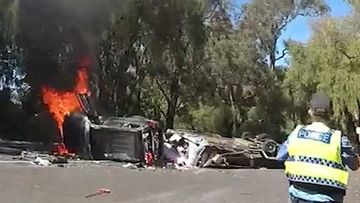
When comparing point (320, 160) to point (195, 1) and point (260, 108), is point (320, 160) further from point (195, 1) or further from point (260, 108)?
point (260, 108)

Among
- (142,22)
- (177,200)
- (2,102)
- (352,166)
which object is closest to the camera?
(352,166)

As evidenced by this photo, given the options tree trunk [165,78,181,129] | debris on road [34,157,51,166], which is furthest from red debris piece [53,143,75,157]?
tree trunk [165,78,181,129]

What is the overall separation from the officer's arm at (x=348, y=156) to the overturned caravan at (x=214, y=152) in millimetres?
19169

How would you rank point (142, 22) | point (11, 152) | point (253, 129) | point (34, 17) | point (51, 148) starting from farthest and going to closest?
point (253, 129) → point (142, 22) → point (34, 17) → point (51, 148) → point (11, 152)

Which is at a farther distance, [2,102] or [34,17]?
[2,102]

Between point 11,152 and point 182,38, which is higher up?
point 182,38

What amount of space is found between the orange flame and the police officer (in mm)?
22661

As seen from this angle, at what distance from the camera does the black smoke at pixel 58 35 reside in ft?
98.5

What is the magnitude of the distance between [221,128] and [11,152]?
80.4 ft

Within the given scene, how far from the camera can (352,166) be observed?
3879mm

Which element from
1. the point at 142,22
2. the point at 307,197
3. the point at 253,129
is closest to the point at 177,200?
the point at 307,197

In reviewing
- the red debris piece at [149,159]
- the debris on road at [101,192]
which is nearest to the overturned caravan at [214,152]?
the red debris piece at [149,159]

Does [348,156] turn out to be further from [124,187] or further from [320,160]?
[124,187]

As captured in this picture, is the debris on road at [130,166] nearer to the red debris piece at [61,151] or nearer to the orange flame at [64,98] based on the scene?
the red debris piece at [61,151]
